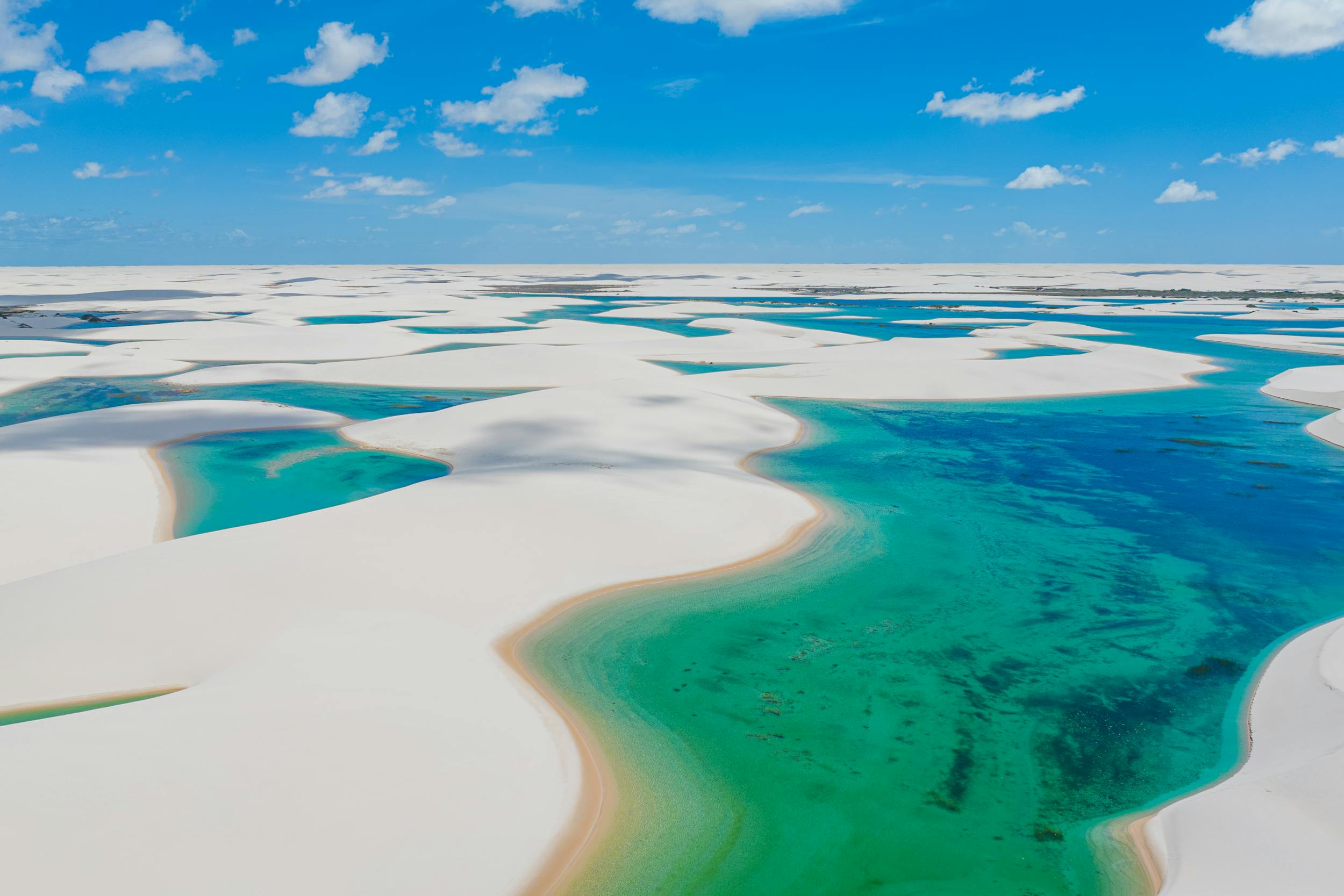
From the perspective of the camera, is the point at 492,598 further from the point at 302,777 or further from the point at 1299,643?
the point at 1299,643

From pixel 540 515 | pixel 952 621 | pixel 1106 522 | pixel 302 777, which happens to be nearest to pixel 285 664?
pixel 302 777

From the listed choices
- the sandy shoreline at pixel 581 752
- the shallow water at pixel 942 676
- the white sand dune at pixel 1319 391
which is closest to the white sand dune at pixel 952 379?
the white sand dune at pixel 1319 391

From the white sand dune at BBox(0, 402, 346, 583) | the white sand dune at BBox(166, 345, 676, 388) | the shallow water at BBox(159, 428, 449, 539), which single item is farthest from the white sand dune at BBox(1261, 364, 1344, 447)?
the white sand dune at BBox(0, 402, 346, 583)

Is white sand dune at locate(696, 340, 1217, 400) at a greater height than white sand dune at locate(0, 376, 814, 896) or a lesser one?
greater

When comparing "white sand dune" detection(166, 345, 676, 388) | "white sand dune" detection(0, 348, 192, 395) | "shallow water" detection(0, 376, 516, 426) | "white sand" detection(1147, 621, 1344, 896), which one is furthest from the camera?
"white sand dune" detection(166, 345, 676, 388)

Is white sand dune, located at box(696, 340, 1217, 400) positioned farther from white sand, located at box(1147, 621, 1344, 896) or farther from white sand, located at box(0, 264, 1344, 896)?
white sand, located at box(1147, 621, 1344, 896)

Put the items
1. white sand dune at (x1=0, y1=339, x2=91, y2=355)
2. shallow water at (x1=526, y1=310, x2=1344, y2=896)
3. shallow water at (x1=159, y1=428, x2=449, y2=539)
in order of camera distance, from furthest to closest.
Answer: white sand dune at (x1=0, y1=339, x2=91, y2=355)
shallow water at (x1=159, y1=428, x2=449, y2=539)
shallow water at (x1=526, y1=310, x2=1344, y2=896)

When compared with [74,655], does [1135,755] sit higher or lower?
lower
